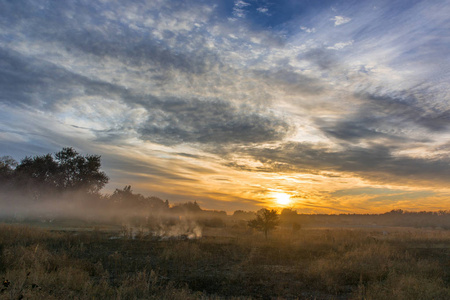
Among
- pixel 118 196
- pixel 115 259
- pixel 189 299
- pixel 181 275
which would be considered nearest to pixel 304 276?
pixel 181 275

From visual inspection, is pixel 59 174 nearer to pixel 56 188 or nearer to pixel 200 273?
pixel 56 188

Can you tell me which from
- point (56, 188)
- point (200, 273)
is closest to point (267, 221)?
point (200, 273)

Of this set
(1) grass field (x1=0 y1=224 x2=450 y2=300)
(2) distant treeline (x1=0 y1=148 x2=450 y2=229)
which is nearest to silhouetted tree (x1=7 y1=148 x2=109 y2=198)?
(2) distant treeline (x1=0 y1=148 x2=450 y2=229)

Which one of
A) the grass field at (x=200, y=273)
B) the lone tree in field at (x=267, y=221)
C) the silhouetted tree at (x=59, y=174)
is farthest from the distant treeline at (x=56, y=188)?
the grass field at (x=200, y=273)

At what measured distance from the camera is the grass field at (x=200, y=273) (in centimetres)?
955

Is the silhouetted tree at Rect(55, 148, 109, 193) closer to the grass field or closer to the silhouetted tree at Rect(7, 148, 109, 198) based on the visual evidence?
the silhouetted tree at Rect(7, 148, 109, 198)

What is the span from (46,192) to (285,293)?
5662 cm

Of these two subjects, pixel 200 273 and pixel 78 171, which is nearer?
pixel 200 273

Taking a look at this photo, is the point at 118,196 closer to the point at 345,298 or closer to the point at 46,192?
the point at 46,192

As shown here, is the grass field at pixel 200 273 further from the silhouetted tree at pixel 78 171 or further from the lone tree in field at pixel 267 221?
the silhouetted tree at pixel 78 171

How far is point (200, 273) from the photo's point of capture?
49.6 feet

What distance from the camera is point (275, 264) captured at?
59.9 ft

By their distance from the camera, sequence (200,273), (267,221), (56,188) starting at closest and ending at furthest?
(200,273), (267,221), (56,188)

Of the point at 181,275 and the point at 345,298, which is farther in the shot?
the point at 181,275
